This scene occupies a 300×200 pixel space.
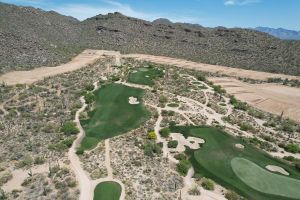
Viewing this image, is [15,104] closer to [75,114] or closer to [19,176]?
[75,114]

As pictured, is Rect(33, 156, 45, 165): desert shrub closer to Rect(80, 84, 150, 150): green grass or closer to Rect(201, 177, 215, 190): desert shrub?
Rect(80, 84, 150, 150): green grass

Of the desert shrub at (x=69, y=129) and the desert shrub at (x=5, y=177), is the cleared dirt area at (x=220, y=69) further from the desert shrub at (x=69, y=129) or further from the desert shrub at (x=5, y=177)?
the desert shrub at (x=5, y=177)

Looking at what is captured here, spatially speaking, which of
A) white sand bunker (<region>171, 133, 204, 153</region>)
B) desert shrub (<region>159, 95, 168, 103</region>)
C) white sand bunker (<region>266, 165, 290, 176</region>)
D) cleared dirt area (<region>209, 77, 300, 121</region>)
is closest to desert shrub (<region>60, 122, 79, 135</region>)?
white sand bunker (<region>171, 133, 204, 153</region>)

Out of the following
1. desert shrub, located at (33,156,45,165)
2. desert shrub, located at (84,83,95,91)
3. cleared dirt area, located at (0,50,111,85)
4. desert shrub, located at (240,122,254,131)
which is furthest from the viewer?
cleared dirt area, located at (0,50,111,85)

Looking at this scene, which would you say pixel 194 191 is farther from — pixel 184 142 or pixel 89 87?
pixel 89 87

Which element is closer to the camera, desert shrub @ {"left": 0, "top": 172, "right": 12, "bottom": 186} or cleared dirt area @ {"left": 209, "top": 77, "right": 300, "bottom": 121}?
desert shrub @ {"left": 0, "top": 172, "right": 12, "bottom": 186}

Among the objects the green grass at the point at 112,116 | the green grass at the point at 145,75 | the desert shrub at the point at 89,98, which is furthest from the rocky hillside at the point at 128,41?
the green grass at the point at 112,116
